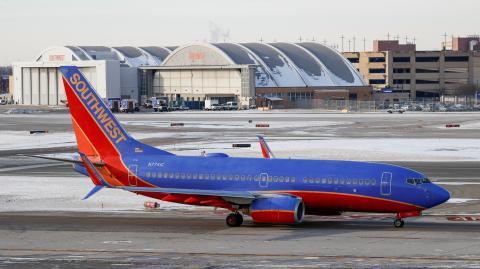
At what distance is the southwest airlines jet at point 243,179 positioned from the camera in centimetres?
4297

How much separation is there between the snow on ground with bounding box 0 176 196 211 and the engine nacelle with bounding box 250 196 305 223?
9747mm

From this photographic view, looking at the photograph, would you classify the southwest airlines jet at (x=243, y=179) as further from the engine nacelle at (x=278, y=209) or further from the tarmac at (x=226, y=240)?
the tarmac at (x=226, y=240)

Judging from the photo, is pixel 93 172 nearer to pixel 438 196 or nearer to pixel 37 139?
pixel 438 196

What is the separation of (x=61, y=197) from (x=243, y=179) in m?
15.7

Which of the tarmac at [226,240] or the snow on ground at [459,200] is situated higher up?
the snow on ground at [459,200]

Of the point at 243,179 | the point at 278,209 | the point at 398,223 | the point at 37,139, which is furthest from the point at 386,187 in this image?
the point at 37,139

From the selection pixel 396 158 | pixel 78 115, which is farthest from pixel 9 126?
pixel 78 115

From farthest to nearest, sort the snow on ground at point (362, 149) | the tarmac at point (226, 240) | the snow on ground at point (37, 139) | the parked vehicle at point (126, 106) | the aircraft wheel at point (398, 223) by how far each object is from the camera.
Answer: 1. the parked vehicle at point (126, 106)
2. the snow on ground at point (37, 139)
3. the snow on ground at point (362, 149)
4. the aircraft wheel at point (398, 223)
5. the tarmac at point (226, 240)

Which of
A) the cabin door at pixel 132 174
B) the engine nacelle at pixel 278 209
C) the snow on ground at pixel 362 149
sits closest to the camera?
the engine nacelle at pixel 278 209

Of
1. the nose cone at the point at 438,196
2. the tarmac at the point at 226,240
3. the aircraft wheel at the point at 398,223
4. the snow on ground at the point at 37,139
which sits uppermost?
the nose cone at the point at 438,196

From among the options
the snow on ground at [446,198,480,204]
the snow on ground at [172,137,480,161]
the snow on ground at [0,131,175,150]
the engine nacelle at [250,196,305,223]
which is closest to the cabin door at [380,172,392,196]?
the engine nacelle at [250,196,305,223]

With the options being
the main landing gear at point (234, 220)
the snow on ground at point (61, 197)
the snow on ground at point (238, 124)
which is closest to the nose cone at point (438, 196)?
the main landing gear at point (234, 220)

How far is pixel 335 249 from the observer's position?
3784cm

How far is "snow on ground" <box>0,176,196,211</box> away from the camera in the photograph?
52.2m
